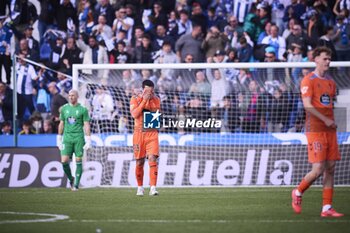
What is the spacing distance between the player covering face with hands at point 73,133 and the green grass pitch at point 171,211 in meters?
0.72

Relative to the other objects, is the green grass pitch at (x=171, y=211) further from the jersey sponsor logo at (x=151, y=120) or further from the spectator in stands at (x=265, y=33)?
the spectator in stands at (x=265, y=33)

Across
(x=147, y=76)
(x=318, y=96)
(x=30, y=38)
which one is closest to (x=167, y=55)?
(x=147, y=76)

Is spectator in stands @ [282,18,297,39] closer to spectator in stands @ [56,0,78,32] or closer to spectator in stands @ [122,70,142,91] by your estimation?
spectator in stands @ [122,70,142,91]

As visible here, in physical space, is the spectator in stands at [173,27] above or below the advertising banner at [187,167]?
above

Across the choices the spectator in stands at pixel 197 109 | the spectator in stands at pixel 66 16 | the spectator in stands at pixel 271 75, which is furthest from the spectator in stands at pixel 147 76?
the spectator in stands at pixel 66 16

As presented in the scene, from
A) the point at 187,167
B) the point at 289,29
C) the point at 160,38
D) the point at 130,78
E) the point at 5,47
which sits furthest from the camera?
the point at 5,47

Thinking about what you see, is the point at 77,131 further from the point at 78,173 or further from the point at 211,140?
the point at 211,140

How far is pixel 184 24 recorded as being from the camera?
22562 mm

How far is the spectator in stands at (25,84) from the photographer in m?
21.2

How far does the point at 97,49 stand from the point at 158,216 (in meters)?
11.7

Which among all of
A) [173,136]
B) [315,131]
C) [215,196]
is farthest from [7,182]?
[315,131]

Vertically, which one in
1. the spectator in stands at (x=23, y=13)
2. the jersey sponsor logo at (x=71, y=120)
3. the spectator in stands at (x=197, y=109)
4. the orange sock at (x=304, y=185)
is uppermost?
the spectator in stands at (x=23, y=13)

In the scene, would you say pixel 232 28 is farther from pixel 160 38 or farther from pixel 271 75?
pixel 271 75

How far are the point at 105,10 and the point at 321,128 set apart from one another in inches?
526
